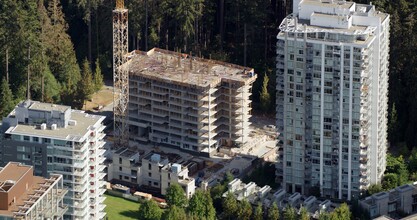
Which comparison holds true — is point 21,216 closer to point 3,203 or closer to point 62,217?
point 3,203

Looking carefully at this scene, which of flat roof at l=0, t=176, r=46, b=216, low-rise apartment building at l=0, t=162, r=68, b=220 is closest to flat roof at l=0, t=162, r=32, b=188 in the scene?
low-rise apartment building at l=0, t=162, r=68, b=220

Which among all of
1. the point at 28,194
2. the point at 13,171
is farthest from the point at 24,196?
the point at 13,171

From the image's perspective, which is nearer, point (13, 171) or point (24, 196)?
point (24, 196)

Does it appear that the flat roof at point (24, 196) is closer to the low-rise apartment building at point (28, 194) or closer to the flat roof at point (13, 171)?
the low-rise apartment building at point (28, 194)

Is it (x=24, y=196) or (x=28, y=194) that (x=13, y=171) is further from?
(x=24, y=196)

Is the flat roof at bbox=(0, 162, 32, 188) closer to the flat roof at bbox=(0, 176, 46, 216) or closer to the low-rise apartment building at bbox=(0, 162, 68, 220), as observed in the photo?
the low-rise apartment building at bbox=(0, 162, 68, 220)

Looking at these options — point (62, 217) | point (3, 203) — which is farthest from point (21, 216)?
point (62, 217)

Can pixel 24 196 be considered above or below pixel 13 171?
below

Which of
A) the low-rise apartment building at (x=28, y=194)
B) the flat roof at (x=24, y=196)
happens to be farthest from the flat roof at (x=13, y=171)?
the flat roof at (x=24, y=196)
